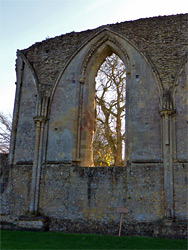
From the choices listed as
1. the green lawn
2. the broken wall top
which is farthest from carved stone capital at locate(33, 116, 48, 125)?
the green lawn

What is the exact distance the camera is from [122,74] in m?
16.5

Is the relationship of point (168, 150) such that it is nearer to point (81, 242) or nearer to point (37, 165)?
point (81, 242)

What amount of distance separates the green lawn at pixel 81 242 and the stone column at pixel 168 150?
1026 millimetres

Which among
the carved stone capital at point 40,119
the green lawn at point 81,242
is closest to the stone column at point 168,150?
the green lawn at point 81,242

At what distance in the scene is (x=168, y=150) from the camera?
28.3 ft

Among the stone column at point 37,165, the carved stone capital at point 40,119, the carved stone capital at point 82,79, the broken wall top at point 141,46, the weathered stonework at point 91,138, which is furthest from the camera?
the carved stone capital at point 82,79

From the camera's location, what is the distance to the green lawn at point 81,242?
6.85m

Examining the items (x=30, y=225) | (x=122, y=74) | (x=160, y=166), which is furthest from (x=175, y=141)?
(x=122, y=74)

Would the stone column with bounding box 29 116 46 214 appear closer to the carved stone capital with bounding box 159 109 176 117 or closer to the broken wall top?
the broken wall top

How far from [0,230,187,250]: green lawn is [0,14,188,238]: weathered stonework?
2.05 feet

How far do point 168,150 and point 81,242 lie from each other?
11.4 feet

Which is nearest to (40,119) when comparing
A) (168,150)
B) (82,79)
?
(82,79)

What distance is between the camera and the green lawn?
6852 millimetres

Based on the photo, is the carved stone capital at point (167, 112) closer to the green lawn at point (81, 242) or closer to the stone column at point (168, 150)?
the stone column at point (168, 150)
